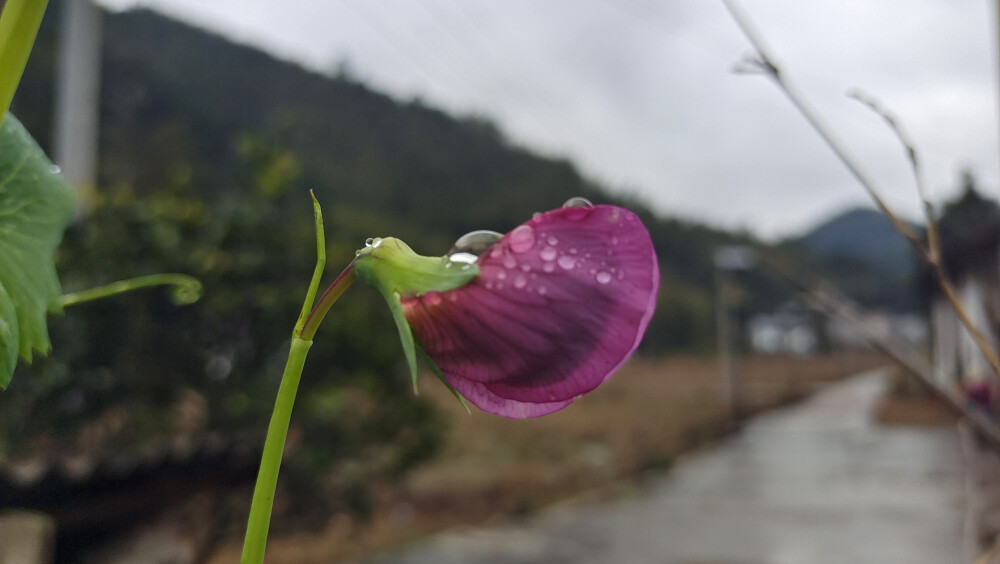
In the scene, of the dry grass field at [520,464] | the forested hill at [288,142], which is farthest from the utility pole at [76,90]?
the dry grass field at [520,464]

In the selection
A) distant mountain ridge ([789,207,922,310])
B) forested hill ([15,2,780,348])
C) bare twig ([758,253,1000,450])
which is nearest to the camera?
bare twig ([758,253,1000,450])

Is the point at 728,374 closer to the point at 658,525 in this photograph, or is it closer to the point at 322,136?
the point at 322,136

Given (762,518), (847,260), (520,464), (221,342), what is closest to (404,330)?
(221,342)

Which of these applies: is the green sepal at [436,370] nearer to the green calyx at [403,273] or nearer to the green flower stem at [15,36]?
the green calyx at [403,273]

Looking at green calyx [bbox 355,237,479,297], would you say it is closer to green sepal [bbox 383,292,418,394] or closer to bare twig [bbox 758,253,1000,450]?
green sepal [bbox 383,292,418,394]

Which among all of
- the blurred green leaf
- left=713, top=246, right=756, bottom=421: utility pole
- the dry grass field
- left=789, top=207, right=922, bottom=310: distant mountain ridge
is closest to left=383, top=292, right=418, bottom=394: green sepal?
the blurred green leaf
